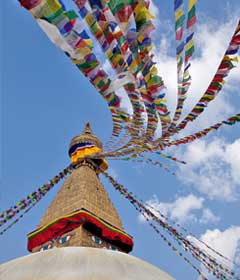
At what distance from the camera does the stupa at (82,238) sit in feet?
23.4

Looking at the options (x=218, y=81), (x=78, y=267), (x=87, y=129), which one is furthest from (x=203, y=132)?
(x=87, y=129)

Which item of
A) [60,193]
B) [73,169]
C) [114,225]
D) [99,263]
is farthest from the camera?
[73,169]

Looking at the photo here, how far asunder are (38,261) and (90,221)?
4359 mm

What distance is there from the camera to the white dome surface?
22.6 feet

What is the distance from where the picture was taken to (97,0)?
4.61m

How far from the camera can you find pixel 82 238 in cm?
1134

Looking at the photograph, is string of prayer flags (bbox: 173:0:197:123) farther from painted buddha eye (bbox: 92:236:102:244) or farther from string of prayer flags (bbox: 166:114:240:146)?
painted buddha eye (bbox: 92:236:102:244)

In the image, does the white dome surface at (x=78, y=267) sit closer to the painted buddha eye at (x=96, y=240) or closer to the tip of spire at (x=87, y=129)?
the painted buddha eye at (x=96, y=240)

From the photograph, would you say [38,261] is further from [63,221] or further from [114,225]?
[114,225]

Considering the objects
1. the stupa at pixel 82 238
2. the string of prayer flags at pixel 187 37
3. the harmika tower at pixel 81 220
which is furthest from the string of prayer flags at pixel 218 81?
the harmika tower at pixel 81 220

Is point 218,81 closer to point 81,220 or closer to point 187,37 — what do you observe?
point 187,37

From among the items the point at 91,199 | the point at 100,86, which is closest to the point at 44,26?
the point at 100,86

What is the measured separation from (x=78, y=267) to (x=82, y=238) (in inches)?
168

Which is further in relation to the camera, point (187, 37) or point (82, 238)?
point (82, 238)
